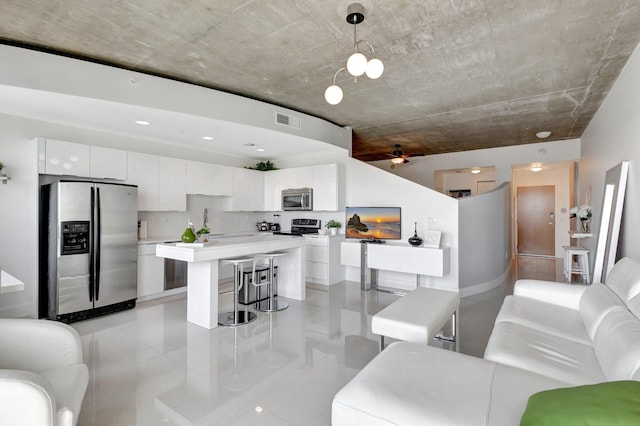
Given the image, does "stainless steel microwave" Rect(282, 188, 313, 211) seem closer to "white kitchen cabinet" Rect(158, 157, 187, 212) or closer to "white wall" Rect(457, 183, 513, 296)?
"white kitchen cabinet" Rect(158, 157, 187, 212)

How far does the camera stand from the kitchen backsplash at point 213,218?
520 cm

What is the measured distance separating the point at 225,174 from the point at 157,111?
2413mm

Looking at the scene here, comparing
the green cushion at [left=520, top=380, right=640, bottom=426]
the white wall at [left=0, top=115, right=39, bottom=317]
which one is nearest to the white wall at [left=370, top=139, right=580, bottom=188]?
the green cushion at [left=520, top=380, right=640, bottom=426]

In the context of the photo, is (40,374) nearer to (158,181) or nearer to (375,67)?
(375,67)

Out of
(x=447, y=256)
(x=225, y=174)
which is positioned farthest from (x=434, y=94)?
(x=225, y=174)

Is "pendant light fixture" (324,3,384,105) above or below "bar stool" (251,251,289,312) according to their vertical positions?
above

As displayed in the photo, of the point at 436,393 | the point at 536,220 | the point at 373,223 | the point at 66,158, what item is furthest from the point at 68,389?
the point at 536,220

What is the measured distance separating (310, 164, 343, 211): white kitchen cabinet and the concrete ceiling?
148 cm

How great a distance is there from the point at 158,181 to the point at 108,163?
0.74 m

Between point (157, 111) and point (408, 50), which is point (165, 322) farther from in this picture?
point (408, 50)

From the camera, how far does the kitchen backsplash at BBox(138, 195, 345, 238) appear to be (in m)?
5.20

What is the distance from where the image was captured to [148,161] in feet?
15.4

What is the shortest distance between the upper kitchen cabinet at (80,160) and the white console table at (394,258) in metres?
3.77

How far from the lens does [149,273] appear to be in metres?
4.54
